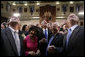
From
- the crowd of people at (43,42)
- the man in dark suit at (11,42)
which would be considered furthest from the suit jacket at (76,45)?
the man in dark suit at (11,42)

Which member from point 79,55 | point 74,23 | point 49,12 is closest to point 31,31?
point 74,23

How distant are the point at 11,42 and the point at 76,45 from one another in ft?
2.65

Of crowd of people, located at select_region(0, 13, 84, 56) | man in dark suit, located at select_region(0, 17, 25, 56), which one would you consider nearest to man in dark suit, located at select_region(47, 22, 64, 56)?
crowd of people, located at select_region(0, 13, 84, 56)

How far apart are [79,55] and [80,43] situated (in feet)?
0.49

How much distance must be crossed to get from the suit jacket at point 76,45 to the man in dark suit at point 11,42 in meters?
0.59

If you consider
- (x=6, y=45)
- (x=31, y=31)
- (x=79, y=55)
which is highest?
(x=31, y=31)

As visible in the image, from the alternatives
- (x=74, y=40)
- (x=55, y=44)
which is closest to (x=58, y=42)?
(x=55, y=44)

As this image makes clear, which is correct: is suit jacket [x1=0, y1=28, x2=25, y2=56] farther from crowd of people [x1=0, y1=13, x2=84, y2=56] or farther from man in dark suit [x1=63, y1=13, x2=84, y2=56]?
man in dark suit [x1=63, y1=13, x2=84, y2=56]

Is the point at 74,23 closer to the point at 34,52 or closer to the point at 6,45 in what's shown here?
the point at 34,52

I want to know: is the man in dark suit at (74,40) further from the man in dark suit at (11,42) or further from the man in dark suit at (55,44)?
the man in dark suit at (11,42)

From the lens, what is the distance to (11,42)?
179cm

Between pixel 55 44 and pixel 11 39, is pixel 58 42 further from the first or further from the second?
pixel 11 39

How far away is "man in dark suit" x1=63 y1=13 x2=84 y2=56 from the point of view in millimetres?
1761

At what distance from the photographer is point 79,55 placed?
5.81ft
